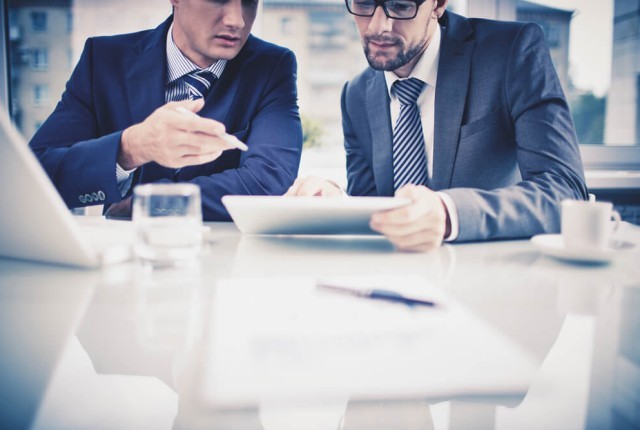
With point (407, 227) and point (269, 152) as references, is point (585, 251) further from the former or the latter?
point (269, 152)

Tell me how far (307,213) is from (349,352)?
0.40 meters

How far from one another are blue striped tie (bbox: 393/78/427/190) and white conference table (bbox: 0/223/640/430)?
814 millimetres

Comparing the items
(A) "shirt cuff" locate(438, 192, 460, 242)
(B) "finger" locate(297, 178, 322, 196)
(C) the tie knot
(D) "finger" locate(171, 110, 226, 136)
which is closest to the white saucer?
(A) "shirt cuff" locate(438, 192, 460, 242)

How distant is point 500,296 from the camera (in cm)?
55

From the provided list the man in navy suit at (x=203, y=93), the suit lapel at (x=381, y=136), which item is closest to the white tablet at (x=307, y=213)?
the man in navy suit at (x=203, y=93)

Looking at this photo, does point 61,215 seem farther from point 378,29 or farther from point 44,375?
point 378,29

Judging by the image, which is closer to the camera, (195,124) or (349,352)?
(349,352)

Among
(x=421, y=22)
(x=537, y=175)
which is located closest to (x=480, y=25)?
(x=421, y=22)

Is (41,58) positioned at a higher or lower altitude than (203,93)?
higher

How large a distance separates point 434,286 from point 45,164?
3.50ft

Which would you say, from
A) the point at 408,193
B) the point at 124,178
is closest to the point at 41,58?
the point at 124,178

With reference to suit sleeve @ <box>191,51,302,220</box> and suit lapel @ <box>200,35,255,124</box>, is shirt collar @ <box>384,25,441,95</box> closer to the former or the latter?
suit sleeve @ <box>191,51,302,220</box>

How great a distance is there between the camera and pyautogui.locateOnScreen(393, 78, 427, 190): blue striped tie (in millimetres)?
1534

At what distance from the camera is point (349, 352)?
0.37 m
